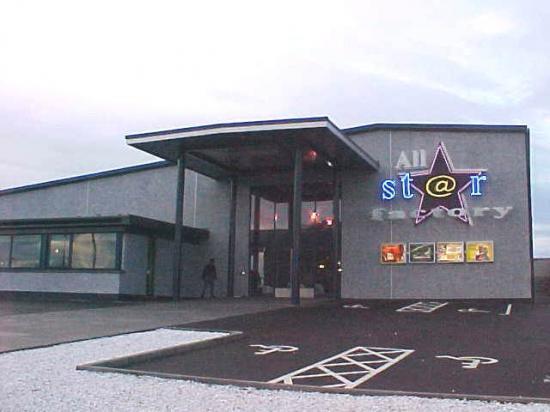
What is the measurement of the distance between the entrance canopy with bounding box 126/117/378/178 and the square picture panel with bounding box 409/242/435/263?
331cm

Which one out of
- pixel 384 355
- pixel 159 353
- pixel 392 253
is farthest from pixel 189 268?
pixel 384 355

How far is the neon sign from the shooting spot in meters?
23.8

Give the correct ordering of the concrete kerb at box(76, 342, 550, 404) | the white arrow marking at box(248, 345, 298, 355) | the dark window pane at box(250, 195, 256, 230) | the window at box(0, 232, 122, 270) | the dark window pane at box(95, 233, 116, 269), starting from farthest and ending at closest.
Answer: the dark window pane at box(250, 195, 256, 230) < the window at box(0, 232, 122, 270) < the dark window pane at box(95, 233, 116, 269) < the white arrow marking at box(248, 345, 298, 355) < the concrete kerb at box(76, 342, 550, 404)

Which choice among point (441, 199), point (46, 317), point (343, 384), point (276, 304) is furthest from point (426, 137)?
point (343, 384)

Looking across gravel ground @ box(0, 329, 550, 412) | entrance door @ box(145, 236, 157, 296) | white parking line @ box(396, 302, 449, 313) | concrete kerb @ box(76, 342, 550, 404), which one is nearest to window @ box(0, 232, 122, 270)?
entrance door @ box(145, 236, 157, 296)

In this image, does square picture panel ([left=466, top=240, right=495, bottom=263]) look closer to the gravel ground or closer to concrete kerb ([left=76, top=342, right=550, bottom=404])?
concrete kerb ([left=76, top=342, right=550, bottom=404])

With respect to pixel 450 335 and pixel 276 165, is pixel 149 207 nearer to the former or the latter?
pixel 276 165

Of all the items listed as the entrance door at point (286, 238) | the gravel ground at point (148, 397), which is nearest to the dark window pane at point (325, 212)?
the entrance door at point (286, 238)

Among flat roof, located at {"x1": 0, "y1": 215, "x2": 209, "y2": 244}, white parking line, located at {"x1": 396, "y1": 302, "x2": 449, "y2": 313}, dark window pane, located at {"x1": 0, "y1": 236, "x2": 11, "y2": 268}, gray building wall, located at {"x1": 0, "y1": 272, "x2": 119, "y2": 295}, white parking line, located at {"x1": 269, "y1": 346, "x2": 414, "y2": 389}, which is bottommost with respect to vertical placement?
white parking line, located at {"x1": 269, "y1": 346, "x2": 414, "y2": 389}

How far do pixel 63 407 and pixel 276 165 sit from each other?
19841 millimetres

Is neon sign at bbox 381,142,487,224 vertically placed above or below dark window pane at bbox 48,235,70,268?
above

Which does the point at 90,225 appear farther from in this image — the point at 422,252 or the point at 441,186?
the point at 441,186

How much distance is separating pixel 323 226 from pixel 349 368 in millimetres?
17681

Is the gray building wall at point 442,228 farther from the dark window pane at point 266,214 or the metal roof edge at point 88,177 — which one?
the metal roof edge at point 88,177
